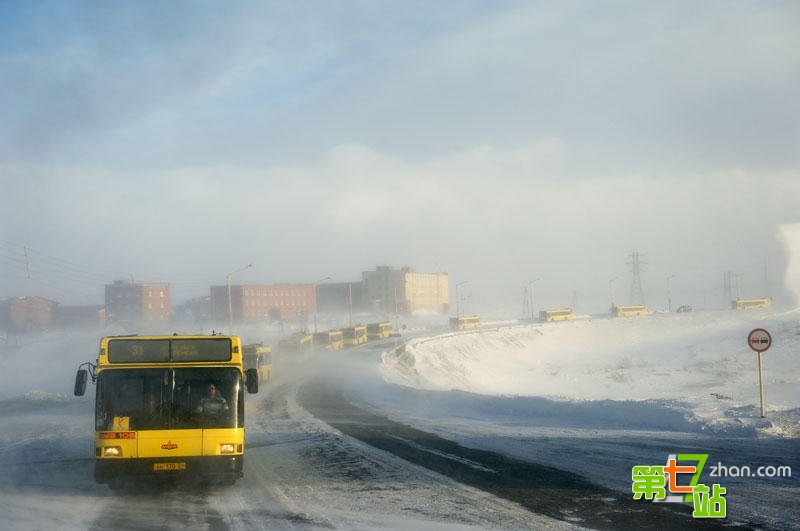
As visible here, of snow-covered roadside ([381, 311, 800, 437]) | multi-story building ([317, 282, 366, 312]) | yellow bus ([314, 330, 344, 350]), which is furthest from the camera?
multi-story building ([317, 282, 366, 312])

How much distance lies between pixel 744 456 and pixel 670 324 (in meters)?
93.6

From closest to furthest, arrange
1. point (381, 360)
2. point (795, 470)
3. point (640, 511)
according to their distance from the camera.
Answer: point (640, 511)
point (795, 470)
point (381, 360)

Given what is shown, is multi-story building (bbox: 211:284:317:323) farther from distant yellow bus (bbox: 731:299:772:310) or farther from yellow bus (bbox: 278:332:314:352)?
distant yellow bus (bbox: 731:299:772:310)

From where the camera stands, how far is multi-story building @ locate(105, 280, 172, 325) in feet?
383

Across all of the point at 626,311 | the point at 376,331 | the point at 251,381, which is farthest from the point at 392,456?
the point at 626,311

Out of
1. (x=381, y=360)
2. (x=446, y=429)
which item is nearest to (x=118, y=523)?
(x=446, y=429)

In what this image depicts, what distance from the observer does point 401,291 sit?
6737 inches

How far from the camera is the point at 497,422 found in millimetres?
22156

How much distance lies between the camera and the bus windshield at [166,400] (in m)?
12.1

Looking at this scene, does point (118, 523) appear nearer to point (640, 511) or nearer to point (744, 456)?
point (640, 511)

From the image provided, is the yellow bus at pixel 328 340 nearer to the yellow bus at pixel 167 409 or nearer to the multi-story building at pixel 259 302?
the multi-story building at pixel 259 302

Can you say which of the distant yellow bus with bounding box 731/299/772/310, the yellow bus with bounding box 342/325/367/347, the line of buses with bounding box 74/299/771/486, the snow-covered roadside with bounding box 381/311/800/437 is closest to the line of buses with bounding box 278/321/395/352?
the yellow bus with bounding box 342/325/367/347

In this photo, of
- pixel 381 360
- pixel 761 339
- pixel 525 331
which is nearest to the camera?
pixel 761 339

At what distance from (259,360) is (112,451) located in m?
30.5
